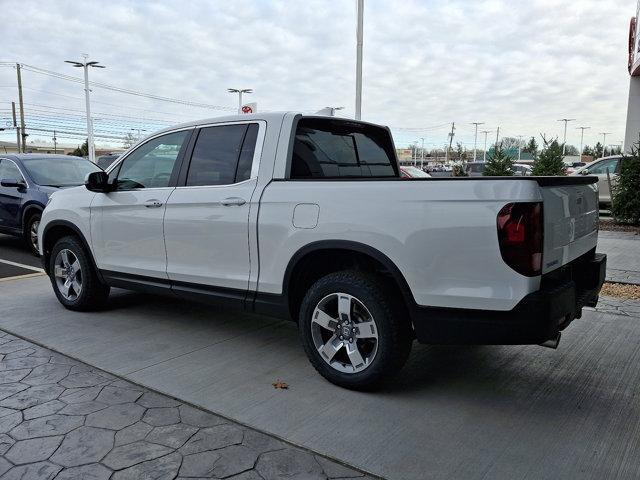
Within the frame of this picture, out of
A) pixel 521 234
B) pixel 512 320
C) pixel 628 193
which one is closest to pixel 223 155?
pixel 521 234

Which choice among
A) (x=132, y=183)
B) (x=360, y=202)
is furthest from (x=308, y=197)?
(x=132, y=183)

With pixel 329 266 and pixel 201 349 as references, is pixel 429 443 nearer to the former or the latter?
pixel 329 266

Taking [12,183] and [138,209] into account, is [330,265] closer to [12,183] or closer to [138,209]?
[138,209]

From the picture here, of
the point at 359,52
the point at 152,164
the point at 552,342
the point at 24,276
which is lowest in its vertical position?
the point at 24,276

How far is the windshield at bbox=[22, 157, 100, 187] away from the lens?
904cm

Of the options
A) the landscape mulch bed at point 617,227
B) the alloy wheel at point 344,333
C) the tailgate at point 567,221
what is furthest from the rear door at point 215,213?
the landscape mulch bed at point 617,227

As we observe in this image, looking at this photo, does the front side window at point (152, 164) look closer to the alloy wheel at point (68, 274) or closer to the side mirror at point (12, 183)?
the alloy wheel at point (68, 274)

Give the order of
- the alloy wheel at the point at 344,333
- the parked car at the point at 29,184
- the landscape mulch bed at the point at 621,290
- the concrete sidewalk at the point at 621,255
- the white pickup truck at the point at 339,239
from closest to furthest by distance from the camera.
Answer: the white pickup truck at the point at 339,239 < the alloy wheel at the point at 344,333 < the landscape mulch bed at the point at 621,290 < the concrete sidewalk at the point at 621,255 < the parked car at the point at 29,184

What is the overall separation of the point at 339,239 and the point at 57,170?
760 centimetres

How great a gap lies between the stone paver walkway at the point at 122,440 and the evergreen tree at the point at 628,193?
11.9 m

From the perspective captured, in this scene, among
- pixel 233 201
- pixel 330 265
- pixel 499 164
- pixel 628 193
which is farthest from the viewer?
pixel 499 164

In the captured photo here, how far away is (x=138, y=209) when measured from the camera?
4.78 metres

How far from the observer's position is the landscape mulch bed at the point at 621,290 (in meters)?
6.16

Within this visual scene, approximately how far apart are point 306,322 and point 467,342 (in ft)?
3.68
